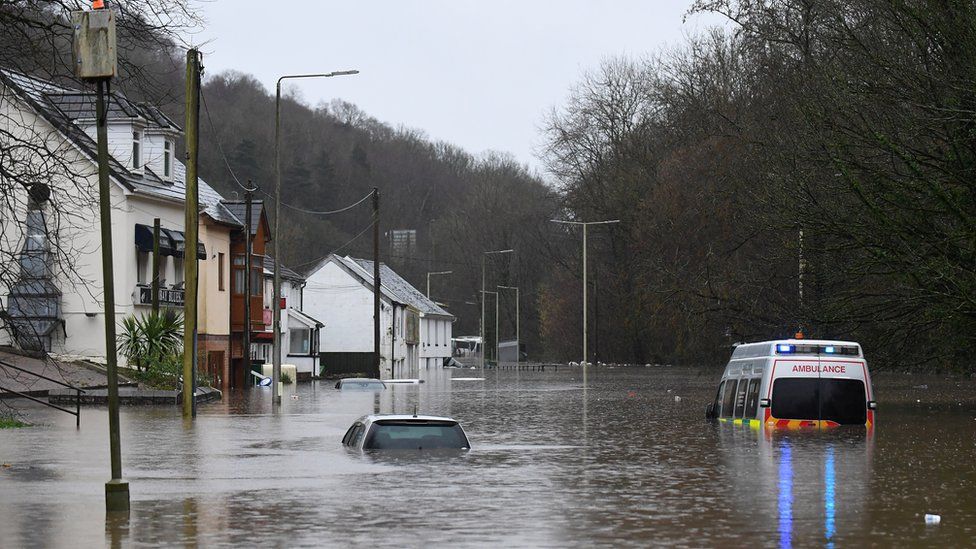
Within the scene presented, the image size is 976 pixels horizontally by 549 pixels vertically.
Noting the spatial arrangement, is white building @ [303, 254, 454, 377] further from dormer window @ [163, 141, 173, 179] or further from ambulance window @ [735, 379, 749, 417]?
ambulance window @ [735, 379, 749, 417]

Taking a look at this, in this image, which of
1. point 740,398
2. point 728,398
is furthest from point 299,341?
point 740,398

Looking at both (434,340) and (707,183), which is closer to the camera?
(707,183)

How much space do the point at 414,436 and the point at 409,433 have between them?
103 millimetres

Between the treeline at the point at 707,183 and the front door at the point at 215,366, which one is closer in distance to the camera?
the treeline at the point at 707,183

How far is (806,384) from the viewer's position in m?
26.8

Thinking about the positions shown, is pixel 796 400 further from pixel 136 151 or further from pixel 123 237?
pixel 136 151

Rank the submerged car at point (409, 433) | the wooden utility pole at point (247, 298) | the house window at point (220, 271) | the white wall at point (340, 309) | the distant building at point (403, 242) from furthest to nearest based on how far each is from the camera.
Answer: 1. the distant building at point (403, 242)
2. the white wall at point (340, 309)
3. the house window at point (220, 271)
4. the wooden utility pole at point (247, 298)
5. the submerged car at point (409, 433)

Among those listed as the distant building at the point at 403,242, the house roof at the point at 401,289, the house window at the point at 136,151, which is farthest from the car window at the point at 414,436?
the distant building at the point at 403,242

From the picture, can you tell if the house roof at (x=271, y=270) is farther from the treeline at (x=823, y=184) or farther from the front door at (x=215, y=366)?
Answer: the treeline at (x=823, y=184)

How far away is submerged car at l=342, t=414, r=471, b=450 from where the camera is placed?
21.8 metres

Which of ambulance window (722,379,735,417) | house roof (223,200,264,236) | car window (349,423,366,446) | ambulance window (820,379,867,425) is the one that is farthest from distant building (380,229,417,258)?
car window (349,423,366,446)

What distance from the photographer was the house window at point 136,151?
50438mm

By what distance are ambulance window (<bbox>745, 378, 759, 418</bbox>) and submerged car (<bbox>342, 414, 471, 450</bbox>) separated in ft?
24.6

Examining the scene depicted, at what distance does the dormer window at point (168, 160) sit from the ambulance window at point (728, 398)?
93.7 ft
